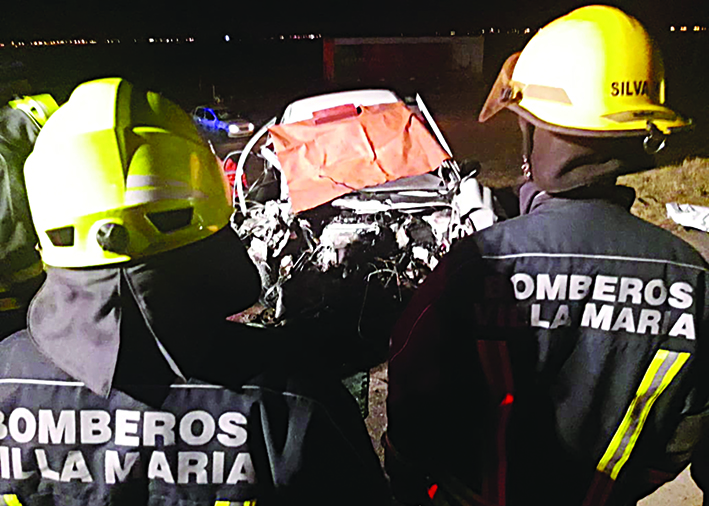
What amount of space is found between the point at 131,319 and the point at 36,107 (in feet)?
4.96

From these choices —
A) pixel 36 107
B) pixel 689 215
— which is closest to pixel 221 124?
pixel 689 215

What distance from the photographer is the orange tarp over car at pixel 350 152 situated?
4.89 meters

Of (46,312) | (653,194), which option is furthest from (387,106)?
(653,194)

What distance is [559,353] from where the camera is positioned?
1.69 meters

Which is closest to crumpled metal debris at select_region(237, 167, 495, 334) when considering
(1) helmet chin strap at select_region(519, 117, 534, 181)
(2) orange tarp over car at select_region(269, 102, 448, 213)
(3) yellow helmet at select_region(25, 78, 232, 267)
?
(2) orange tarp over car at select_region(269, 102, 448, 213)

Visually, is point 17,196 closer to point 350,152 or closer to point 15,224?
point 15,224

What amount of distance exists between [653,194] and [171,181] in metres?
8.84

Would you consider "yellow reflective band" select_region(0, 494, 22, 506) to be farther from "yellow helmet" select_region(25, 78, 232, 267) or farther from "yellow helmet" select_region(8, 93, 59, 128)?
"yellow helmet" select_region(8, 93, 59, 128)

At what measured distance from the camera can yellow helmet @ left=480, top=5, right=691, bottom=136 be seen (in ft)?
5.57

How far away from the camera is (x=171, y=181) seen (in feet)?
4.33

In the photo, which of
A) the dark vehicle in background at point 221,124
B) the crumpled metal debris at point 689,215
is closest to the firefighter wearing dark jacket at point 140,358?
the crumpled metal debris at point 689,215

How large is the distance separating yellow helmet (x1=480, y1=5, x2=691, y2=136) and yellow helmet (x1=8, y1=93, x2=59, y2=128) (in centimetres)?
179

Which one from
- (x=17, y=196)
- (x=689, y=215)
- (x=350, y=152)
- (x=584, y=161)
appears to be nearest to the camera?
(x=584, y=161)

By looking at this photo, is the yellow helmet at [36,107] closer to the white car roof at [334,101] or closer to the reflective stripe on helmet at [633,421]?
the reflective stripe on helmet at [633,421]
